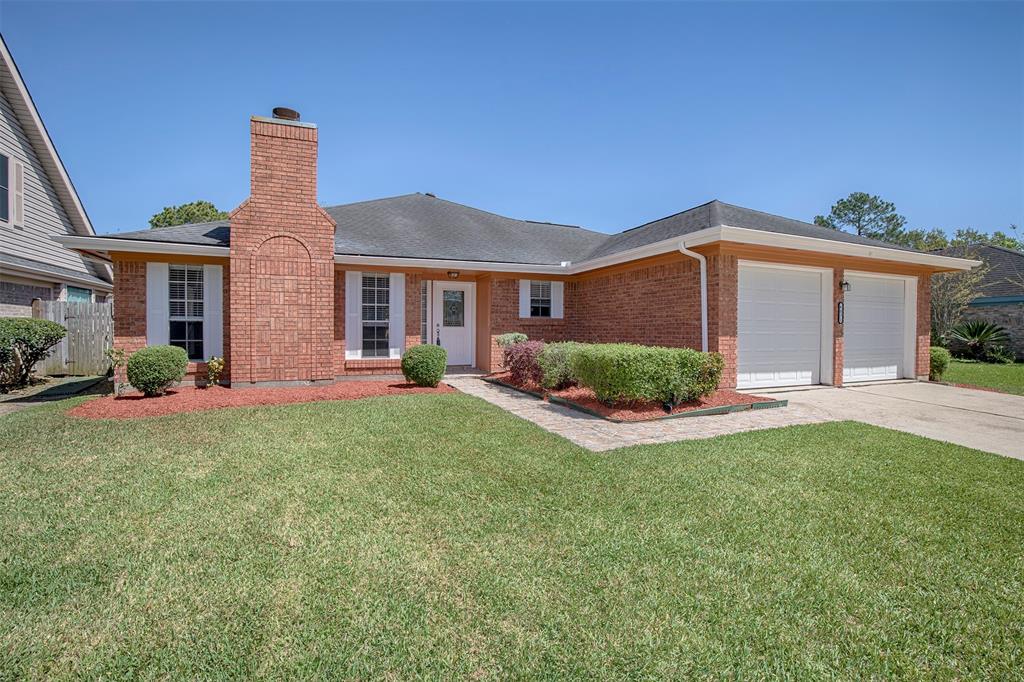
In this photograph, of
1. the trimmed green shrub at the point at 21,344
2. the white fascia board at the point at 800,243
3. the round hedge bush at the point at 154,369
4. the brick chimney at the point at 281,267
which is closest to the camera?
the round hedge bush at the point at 154,369

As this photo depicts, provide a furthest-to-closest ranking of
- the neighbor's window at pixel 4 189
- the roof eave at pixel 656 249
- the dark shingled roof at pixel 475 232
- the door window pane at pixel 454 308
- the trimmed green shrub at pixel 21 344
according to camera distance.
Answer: the door window pane at pixel 454 308 < the neighbor's window at pixel 4 189 < the dark shingled roof at pixel 475 232 < the trimmed green shrub at pixel 21 344 < the roof eave at pixel 656 249

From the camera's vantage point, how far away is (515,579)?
8.87 feet

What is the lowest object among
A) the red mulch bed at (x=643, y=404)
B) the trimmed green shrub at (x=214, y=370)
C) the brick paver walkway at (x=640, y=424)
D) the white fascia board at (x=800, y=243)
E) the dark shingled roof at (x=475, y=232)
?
the brick paver walkway at (x=640, y=424)

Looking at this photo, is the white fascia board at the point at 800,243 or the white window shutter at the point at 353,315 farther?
the white window shutter at the point at 353,315

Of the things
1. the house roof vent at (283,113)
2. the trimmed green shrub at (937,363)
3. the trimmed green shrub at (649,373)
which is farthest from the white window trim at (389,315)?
the trimmed green shrub at (937,363)

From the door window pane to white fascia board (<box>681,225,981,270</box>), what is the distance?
6804 millimetres

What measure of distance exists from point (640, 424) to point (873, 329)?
8.65 m

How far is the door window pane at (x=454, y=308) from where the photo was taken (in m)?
13.6

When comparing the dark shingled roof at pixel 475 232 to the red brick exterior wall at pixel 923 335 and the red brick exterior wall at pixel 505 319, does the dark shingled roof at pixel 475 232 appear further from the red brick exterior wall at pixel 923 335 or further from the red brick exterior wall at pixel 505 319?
the red brick exterior wall at pixel 923 335

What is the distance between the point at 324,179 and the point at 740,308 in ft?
30.6

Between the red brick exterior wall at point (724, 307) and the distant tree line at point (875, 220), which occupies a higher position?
the distant tree line at point (875, 220)

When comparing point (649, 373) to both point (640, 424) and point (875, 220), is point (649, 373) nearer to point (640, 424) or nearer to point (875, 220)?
point (640, 424)

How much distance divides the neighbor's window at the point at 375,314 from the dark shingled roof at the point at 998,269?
2331 cm

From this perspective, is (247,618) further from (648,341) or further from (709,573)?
(648,341)
